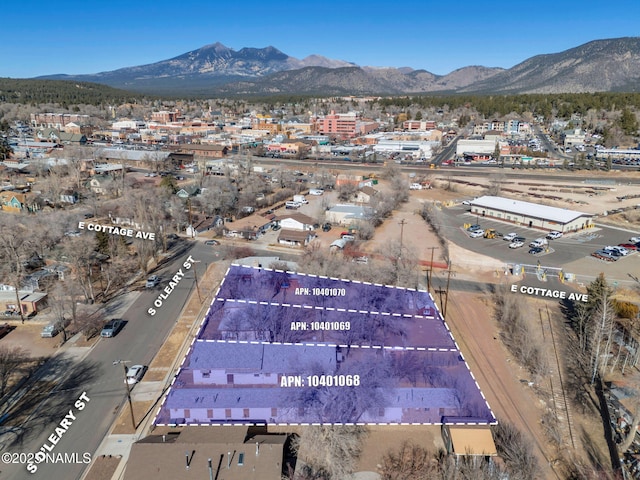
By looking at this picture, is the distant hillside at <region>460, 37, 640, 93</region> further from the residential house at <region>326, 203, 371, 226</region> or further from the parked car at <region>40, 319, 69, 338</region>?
the parked car at <region>40, 319, 69, 338</region>

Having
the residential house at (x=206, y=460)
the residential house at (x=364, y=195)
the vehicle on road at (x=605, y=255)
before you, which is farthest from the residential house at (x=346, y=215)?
the residential house at (x=206, y=460)

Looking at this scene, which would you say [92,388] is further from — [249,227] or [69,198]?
[69,198]

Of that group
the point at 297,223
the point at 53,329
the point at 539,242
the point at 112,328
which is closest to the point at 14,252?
the point at 53,329

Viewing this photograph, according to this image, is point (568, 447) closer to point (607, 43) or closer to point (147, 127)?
point (147, 127)

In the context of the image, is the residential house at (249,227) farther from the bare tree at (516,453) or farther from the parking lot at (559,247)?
the bare tree at (516,453)

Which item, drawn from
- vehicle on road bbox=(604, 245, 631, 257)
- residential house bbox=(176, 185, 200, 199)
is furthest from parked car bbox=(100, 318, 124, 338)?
vehicle on road bbox=(604, 245, 631, 257)

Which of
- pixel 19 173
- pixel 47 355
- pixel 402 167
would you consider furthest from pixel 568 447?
pixel 19 173

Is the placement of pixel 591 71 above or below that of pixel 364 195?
above
